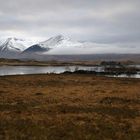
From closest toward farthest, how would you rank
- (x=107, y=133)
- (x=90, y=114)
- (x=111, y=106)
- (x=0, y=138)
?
(x=0, y=138) → (x=107, y=133) → (x=90, y=114) → (x=111, y=106)

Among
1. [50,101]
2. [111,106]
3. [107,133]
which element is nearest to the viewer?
[107,133]

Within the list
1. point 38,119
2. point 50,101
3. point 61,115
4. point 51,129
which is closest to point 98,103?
point 50,101

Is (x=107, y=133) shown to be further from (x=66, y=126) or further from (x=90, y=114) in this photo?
(x=90, y=114)

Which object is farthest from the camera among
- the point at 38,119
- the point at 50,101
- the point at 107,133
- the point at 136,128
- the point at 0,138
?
the point at 50,101

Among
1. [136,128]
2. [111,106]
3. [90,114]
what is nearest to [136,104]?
[111,106]

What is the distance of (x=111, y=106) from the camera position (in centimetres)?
2644

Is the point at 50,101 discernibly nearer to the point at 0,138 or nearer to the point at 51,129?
the point at 51,129

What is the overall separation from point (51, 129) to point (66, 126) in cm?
104

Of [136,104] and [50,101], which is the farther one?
[50,101]

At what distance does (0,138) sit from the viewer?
16.6 m

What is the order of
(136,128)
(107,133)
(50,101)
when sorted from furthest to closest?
(50,101) → (136,128) → (107,133)

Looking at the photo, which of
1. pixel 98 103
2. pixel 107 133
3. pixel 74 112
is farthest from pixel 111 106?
pixel 107 133

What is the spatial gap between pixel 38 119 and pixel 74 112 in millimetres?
3235

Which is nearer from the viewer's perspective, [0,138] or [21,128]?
[0,138]
